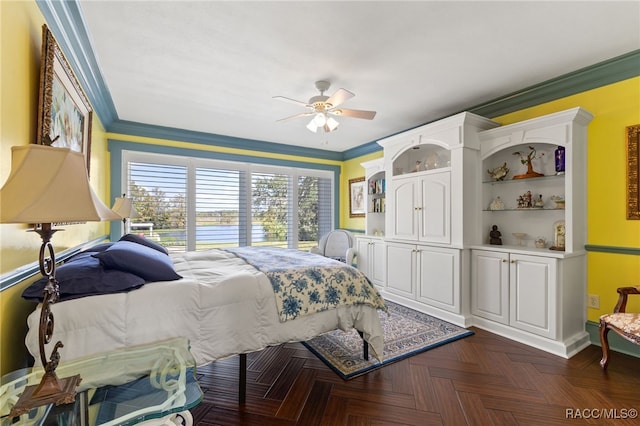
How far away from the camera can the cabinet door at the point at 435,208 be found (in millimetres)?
3412

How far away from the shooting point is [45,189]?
3.18 ft

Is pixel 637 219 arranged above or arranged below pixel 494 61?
below

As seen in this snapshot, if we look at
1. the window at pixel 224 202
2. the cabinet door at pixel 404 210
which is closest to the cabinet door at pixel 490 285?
the cabinet door at pixel 404 210

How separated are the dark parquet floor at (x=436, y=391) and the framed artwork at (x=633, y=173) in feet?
4.19

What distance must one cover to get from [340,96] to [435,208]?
1851 mm

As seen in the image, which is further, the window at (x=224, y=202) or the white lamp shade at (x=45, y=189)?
the window at (x=224, y=202)

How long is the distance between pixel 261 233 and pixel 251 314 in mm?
3294

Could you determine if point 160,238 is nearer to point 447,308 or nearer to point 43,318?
point 43,318

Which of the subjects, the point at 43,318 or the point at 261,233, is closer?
the point at 43,318

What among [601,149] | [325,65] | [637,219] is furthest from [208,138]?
[637,219]

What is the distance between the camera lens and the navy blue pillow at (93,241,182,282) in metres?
1.73

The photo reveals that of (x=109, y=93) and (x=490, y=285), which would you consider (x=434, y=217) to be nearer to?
(x=490, y=285)

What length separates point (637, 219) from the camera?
2.50 metres

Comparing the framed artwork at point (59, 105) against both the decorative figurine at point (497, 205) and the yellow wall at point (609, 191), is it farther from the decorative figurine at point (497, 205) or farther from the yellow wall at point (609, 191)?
the yellow wall at point (609, 191)
